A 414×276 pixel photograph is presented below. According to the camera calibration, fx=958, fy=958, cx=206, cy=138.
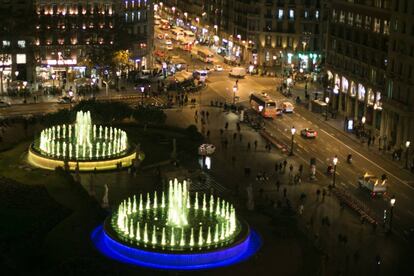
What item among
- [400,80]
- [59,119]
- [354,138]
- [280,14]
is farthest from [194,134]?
[280,14]

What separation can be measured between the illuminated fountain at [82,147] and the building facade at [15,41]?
4691cm

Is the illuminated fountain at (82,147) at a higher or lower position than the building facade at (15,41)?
lower

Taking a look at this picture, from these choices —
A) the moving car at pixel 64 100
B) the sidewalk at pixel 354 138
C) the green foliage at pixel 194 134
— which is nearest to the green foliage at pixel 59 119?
the green foliage at pixel 194 134

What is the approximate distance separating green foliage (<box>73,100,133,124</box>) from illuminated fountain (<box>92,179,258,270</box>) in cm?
3439

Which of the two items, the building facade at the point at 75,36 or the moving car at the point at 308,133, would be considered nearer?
the moving car at the point at 308,133

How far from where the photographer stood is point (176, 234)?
288 feet

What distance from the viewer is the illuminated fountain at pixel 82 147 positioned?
114 metres

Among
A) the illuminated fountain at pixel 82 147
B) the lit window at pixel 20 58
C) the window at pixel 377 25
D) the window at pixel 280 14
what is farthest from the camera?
the window at pixel 280 14

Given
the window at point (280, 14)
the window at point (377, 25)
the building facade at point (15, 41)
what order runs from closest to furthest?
the window at point (377, 25) → the building facade at point (15, 41) → the window at point (280, 14)

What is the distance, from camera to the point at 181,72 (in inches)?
7741

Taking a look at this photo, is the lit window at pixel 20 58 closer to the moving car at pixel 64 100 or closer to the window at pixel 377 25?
the moving car at pixel 64 100

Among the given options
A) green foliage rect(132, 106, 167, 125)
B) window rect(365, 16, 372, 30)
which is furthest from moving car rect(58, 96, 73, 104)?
window rect(365, 16, 372, 30)

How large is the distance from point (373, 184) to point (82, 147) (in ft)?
119

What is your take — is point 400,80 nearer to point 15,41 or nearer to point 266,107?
point 266,107
